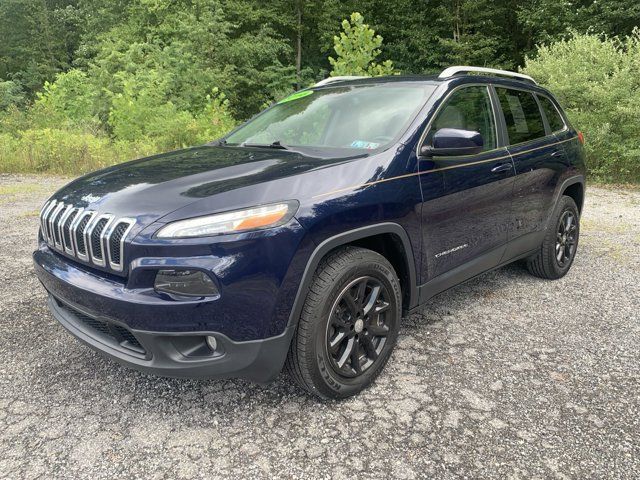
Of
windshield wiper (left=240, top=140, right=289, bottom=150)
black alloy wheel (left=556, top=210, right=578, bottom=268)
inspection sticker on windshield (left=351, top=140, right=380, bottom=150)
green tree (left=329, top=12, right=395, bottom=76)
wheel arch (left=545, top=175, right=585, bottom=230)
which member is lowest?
black alloy wheel (left=556, top=210, right=578, bottom=268)

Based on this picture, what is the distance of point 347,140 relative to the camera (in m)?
3.02

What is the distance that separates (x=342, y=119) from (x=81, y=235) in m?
1.75

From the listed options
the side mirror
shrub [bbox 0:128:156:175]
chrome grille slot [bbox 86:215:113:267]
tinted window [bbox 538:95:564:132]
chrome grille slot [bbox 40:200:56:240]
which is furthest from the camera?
shrub [bbox 0:128:156:175]

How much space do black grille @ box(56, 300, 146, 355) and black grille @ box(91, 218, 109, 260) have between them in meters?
0.30

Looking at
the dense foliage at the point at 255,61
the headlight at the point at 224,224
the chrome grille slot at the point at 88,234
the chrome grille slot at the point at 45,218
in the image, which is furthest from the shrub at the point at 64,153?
the headlight at the point at 224,224

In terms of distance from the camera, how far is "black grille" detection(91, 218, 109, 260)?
2.22 metres

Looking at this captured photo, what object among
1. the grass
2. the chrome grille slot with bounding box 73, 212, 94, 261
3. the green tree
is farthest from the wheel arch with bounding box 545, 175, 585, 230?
the green tree

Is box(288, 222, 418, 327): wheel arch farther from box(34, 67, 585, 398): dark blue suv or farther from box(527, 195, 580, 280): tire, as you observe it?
box(527, 195, 580, 280): tire

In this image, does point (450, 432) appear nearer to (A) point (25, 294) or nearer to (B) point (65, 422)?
(B) point (65, 422)

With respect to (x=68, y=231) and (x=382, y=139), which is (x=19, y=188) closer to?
(x=68, y=231)

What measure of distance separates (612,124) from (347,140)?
8.88m

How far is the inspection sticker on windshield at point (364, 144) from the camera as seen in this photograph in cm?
282

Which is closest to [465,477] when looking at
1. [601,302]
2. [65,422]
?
[65,422]

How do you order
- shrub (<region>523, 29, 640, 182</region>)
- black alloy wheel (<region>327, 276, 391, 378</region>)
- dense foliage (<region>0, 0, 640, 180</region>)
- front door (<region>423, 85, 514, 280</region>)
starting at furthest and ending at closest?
dense foliage (<region>0, 0, 640, 180</region>) → shrub (<region>523, 29, 640, 182</region>) → front door (<region>423, 85, 514, 280</region>) → black alloy wheel (<region>327, 276, 391, 378</region>)
